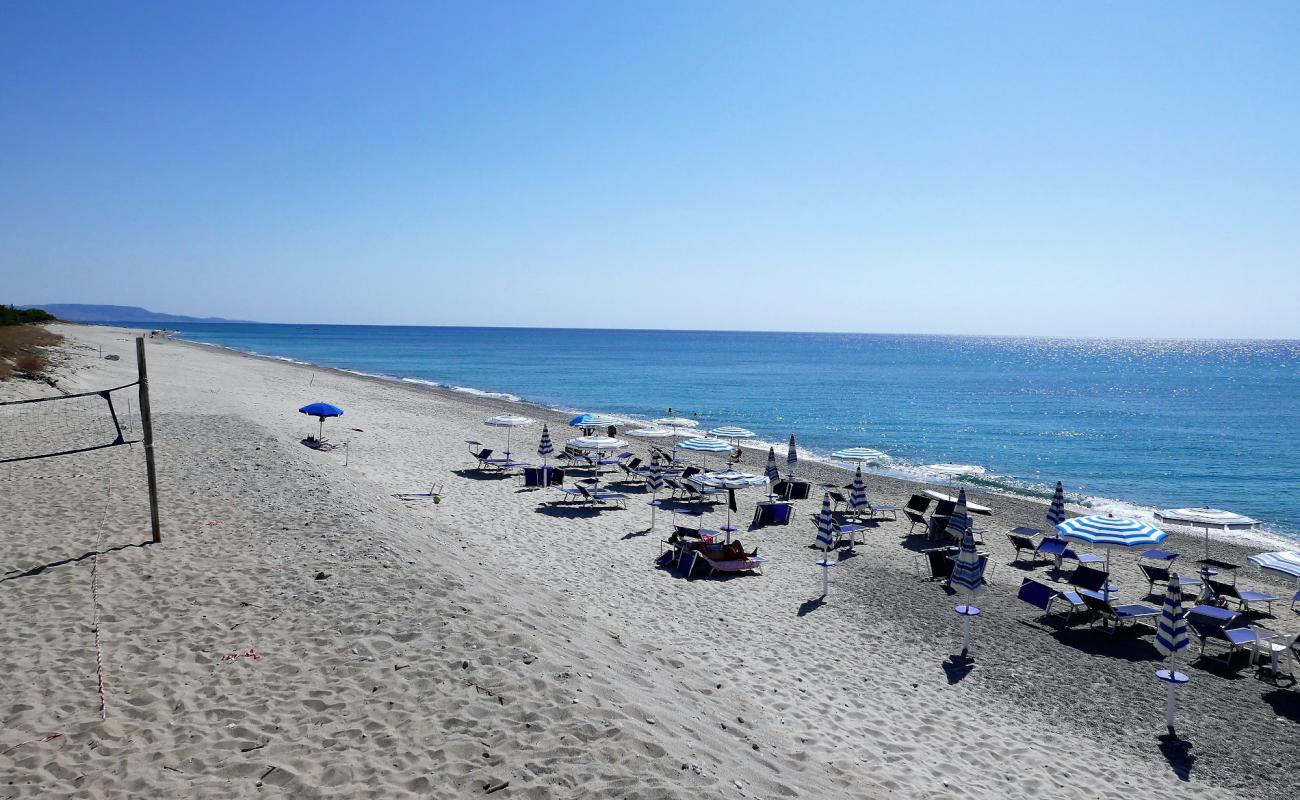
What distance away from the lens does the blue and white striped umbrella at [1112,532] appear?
40.3 ft

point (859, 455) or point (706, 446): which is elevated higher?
point (706, 446)

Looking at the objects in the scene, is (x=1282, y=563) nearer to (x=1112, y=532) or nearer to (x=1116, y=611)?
(x=1112, y=532)

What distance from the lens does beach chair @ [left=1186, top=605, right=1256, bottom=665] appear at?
10250 mm

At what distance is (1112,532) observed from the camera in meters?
12.6

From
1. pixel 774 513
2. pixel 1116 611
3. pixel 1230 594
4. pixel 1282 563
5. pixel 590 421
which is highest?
pixel 590 421

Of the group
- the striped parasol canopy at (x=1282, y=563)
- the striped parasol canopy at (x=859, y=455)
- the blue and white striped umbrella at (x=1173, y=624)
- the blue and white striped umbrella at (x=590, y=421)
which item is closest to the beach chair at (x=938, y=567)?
the blue and white striped umbrella at (x=1173, y=624)

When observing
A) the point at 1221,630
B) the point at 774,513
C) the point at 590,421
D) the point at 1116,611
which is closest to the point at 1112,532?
the point at 1116,611

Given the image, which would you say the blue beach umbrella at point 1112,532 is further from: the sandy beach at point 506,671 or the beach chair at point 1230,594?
the sandy beach at point 506,671

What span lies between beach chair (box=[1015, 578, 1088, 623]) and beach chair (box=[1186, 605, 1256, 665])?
1.51m

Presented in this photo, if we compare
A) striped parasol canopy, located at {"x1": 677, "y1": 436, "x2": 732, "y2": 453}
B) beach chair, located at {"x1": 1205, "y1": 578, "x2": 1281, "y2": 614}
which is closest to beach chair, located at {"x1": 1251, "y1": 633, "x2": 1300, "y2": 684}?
beach chair, located at {"x1": 1205, "y1": 578, "x2": 1281, "y2": 614}

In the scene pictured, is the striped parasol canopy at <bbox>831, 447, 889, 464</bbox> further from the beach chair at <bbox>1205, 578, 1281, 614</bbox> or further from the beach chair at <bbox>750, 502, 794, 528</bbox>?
the beach chair at <bbox>1205, 578, 1281, 614</bbox>

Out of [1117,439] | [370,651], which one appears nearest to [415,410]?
[370,651]

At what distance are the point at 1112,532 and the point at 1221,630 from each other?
8.09 feet

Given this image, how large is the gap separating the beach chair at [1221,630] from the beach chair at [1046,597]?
1.51 m
